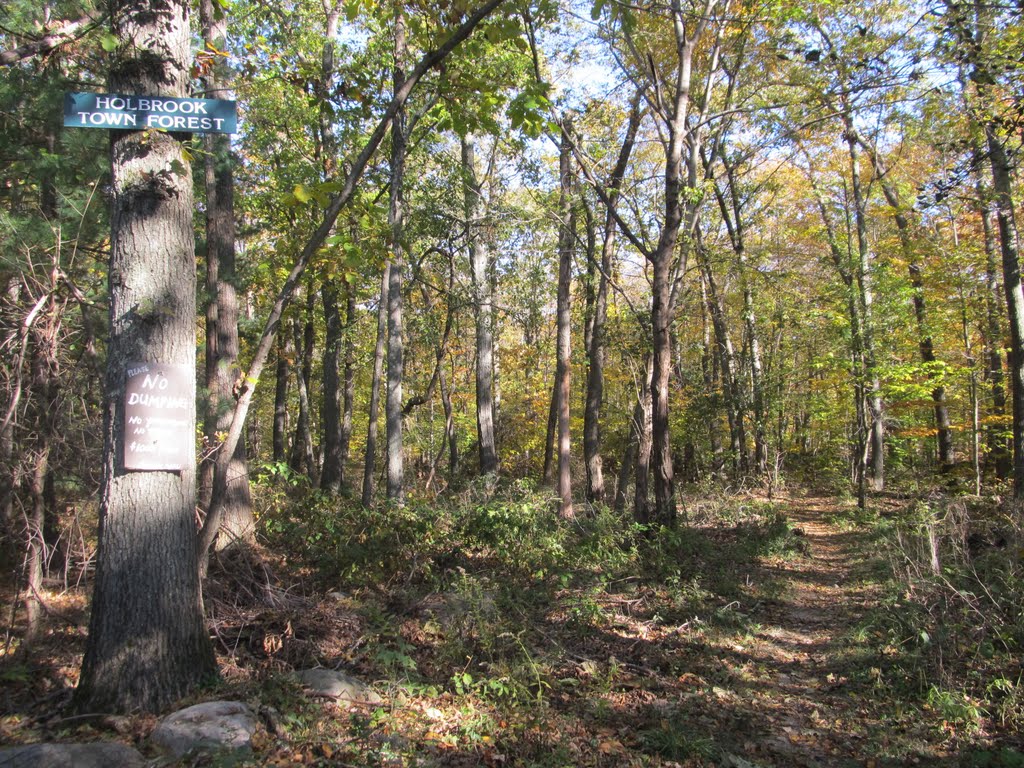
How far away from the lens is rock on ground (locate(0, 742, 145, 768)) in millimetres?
2879

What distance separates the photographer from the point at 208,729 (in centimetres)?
335

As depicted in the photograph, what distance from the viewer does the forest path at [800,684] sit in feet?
14.4

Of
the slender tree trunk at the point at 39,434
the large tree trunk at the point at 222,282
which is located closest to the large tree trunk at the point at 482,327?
the large tree trunk at the point at 222,282

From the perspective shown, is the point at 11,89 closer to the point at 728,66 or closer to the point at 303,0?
the point at 303,0

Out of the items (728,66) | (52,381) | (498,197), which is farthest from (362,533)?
(728,66)

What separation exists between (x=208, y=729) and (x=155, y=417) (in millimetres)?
1755

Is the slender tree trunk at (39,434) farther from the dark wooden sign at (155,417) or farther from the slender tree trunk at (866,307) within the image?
the slender tree trunk at (866,307)

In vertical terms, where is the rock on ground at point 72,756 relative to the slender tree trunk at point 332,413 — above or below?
below

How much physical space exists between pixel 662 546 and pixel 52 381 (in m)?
7.88

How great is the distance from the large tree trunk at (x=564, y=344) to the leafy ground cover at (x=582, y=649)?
9.98ft

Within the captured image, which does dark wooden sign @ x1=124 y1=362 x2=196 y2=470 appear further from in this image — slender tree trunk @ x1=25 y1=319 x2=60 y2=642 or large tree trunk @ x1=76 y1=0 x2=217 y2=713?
slender tree trunk @ x1=25 y1=319 x2=60 y2=642

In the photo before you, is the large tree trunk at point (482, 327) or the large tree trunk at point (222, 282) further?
the large tree trunk at point (482, 327)

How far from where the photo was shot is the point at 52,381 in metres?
4.58

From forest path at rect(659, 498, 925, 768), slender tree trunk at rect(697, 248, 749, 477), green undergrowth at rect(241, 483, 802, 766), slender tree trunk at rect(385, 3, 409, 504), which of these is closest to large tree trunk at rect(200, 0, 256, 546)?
green undergrowth at rect(241, 483, 802, 766)
